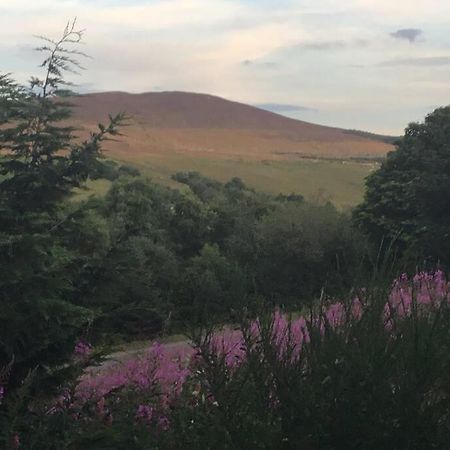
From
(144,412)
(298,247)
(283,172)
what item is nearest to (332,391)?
(144,412)

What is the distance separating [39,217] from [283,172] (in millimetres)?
79525

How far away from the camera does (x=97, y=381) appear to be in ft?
23.9

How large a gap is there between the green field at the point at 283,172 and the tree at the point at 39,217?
58929mm

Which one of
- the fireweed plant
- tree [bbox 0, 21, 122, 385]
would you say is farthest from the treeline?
the fireweed plant

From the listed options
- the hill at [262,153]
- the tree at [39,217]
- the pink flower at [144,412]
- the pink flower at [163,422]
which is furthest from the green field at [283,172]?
the pink flower at [163,422]

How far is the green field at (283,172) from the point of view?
248 ft

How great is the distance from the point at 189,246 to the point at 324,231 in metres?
7.54

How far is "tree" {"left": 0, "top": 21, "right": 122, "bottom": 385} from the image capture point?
6613mm

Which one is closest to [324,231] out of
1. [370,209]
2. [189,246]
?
[370,209]

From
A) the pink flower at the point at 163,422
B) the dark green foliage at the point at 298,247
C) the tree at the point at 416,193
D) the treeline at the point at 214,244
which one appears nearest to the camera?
the pink flower at the point at 163,422

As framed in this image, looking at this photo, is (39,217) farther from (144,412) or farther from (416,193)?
(416,193)

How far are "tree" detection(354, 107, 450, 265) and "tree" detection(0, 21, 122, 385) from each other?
724 inches

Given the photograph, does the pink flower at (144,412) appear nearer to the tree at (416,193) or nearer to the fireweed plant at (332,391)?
the fireweed plant at (332,391)

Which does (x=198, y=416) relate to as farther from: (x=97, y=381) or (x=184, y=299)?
(x=184, y=299)
